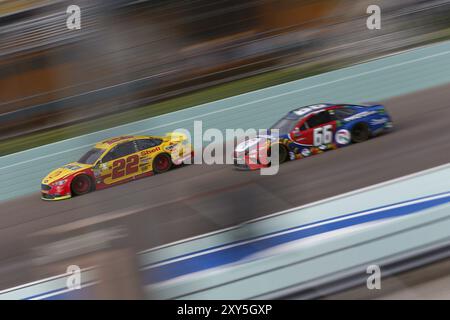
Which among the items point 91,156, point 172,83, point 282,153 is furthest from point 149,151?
point 172,83

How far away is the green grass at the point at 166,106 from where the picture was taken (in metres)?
15.9

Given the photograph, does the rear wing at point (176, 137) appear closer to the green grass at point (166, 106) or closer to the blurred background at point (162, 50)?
the green grass at point (166, 106)

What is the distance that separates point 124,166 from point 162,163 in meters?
0.73

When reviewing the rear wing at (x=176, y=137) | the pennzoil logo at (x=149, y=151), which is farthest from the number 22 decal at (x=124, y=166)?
the rear wing at (x=176, y=137)

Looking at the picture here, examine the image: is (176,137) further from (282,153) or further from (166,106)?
(166,106)

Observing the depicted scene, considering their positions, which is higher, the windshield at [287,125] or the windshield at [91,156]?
the windshield at [287,125]

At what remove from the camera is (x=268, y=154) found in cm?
1120

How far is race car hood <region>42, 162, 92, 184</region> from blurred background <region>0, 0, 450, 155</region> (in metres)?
3.66

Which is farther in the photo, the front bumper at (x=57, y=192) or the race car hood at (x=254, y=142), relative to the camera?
Answer: the front bumper at (x=57, y=192)

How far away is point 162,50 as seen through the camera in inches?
759

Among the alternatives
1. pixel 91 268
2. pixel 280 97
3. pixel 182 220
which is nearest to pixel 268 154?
pixel 182 220

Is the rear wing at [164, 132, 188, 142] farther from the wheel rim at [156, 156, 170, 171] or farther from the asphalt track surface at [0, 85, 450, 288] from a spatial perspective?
the asphalt track surface at [0, 85, 450, 288]

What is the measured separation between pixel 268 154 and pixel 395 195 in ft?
18.8

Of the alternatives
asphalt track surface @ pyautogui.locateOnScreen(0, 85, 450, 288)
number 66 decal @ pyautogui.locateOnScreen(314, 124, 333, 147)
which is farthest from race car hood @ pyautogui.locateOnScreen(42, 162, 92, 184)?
number 66 decal @ pyautogui.locateOnScreen(314, 124, 333, 147)
